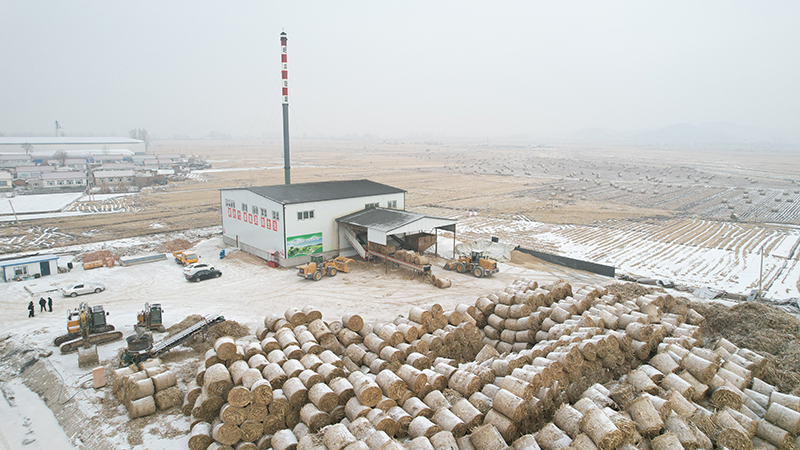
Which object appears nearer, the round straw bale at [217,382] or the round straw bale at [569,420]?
the round straw bale at [569,420]

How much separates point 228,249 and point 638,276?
2786 cm

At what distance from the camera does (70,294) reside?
23.4m

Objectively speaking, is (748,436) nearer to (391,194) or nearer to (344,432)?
(344,432)

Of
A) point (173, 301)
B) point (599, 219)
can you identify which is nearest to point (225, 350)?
point (173, 301)

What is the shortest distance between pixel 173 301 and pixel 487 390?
1776cm

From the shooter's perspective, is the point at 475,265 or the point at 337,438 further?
the point at 475,265

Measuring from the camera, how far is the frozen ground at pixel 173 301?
42.4 ft

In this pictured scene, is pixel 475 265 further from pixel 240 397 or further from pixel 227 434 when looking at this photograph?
pixel 227 434

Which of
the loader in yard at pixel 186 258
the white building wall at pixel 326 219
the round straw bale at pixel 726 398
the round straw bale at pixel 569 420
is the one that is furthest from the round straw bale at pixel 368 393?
the loader in yard at pixel 186 258

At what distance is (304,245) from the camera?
28984mm

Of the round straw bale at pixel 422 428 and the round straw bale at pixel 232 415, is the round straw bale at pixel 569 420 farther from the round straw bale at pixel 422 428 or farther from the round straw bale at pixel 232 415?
the round straw bale at pixel 232 415

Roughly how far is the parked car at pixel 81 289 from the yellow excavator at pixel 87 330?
626 cm

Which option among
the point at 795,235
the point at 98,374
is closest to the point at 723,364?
the point at 98,374

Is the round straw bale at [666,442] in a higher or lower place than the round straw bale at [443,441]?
higher
